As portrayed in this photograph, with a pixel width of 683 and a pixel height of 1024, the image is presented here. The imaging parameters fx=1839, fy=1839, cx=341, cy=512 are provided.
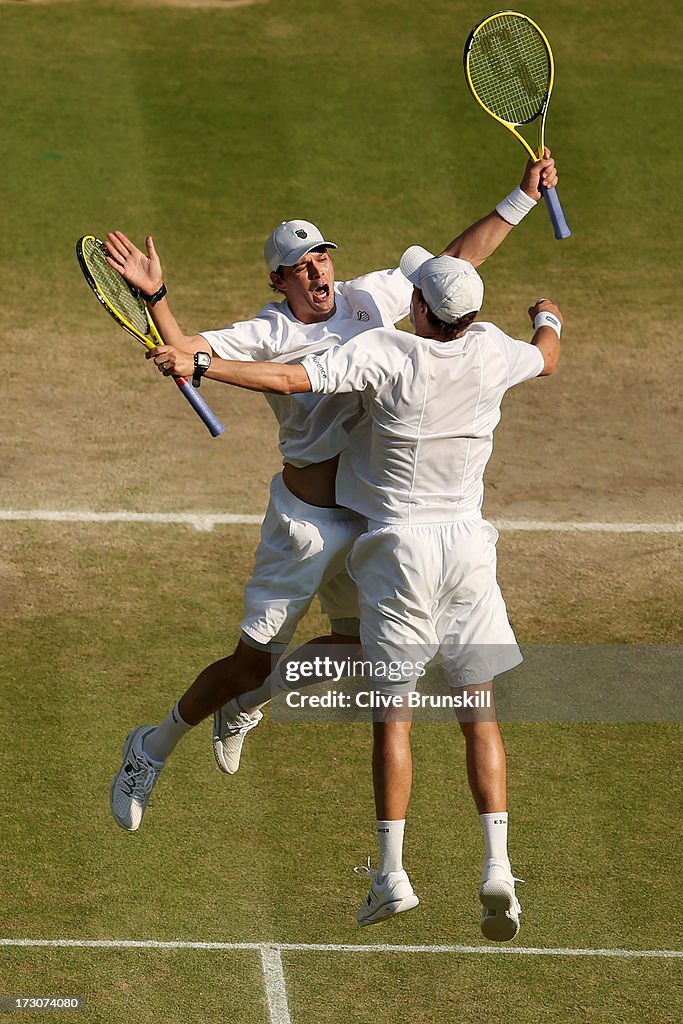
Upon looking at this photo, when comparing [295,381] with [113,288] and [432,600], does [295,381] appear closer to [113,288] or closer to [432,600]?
[113,288]

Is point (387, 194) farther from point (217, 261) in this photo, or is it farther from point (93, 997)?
point (93, 997)

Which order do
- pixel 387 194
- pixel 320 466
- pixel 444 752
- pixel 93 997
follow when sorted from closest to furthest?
pixel 320 466 < pixel 93 997 < pixel 444 752 < pixel 387 194

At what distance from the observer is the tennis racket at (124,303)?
28.6 ft

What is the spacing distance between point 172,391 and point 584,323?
13.7 ft

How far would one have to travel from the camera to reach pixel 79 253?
29.3 feet

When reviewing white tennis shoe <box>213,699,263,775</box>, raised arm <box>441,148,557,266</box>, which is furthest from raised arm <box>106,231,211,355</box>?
white tennis shoe <box>213,699,263,775</box>

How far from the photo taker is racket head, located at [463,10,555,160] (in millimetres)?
10867

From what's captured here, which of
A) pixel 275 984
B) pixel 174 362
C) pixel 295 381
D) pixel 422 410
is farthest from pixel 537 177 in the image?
pixel 275 984

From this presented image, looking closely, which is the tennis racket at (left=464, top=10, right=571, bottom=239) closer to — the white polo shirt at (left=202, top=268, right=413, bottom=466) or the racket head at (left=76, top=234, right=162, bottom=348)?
the white polo shirt at (left=202, top=268, right=413, bottom=466)

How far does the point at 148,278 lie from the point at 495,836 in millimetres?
3216

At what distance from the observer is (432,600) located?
909 cm

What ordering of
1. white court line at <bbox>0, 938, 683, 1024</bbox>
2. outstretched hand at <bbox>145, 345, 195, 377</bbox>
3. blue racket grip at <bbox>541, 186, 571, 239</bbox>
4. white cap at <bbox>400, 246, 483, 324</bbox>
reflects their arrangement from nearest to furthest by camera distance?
outstretched hand at <bbox>145, 345, 195, 377</bbox>
white cap at <bbox>400, 246, 483, 324</bbox>
blue racket grip at <bbox>541, 186, 571, 239</bbox>
white court line at <bbox>0, 938, 683, 1024</bbox>

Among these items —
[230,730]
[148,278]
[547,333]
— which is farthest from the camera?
[230,730]

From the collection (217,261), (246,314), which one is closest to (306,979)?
(246,314)
